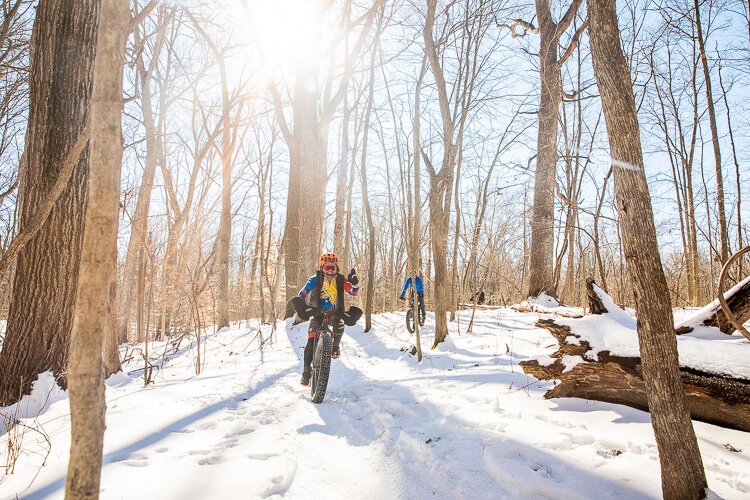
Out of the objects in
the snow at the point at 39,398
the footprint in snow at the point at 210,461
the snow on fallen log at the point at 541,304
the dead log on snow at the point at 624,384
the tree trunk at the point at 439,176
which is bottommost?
the footprint in snow at the point at 210,461

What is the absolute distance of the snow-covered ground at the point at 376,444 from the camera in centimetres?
236

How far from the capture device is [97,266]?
1344mm

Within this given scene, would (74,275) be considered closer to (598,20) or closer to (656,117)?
(598,20)

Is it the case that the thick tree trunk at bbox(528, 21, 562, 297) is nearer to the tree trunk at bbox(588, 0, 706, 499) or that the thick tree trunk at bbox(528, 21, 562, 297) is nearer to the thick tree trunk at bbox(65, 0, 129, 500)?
the tree trunk at bbox(588, 0, 706, 499)

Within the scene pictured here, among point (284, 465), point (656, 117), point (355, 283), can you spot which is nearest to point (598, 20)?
point (284, 465)

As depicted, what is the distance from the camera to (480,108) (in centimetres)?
912

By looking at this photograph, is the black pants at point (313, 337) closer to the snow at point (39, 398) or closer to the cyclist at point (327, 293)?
the cyclist at point (327, 293)

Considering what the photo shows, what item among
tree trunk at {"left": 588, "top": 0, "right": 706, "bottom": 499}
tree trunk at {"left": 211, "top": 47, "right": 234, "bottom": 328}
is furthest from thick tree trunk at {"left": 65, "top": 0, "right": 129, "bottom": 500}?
tree trunk at {"left": 211, "top": 47, "right": 234, "bottom": 328}

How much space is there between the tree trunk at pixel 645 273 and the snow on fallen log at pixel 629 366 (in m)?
1.06

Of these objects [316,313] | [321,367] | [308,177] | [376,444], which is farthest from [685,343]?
[308,177]

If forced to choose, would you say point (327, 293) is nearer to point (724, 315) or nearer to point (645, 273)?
point (645, 273)

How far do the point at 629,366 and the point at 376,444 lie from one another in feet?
7.13

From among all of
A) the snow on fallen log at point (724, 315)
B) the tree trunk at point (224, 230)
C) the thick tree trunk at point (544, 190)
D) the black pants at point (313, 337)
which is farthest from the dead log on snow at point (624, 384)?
the tree trunk at point (224, 230)

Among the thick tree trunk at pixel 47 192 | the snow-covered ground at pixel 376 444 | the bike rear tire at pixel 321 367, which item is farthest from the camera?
the bike rear tire at pixel 321 367
